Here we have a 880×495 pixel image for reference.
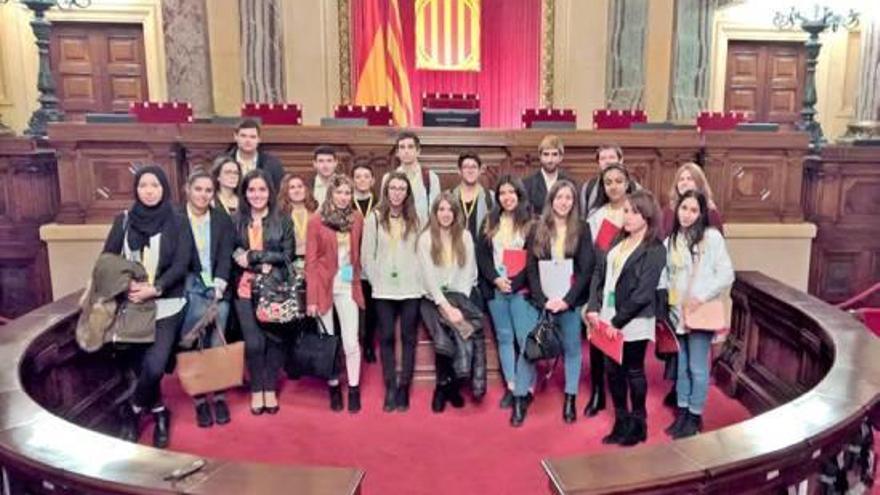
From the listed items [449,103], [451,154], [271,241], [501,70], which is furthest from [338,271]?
[501,70]

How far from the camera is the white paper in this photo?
12.8ft

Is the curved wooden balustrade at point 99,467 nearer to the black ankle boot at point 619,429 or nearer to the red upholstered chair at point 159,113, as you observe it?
the black ankle boot at point 619,429

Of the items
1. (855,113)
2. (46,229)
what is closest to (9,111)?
(46,229)

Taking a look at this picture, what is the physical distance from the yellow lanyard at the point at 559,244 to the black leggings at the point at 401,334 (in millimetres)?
878

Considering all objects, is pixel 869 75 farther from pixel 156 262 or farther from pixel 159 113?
pixel 156 262

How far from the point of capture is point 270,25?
8617 mm

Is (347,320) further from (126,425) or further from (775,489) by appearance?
(775,489)

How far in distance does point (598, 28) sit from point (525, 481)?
7.39 metres

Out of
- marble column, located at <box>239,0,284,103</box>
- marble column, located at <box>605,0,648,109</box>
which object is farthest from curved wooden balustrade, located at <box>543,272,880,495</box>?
marble column, located at <box>239,0,284,103</box>

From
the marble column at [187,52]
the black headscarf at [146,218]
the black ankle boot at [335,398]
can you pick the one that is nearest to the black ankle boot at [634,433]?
the black ankle boot at [335,398]

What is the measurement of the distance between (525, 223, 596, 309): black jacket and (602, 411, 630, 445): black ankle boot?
647mm

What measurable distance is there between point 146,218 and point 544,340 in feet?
7.43

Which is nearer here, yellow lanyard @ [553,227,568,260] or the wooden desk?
yellow lanyard @ [553,227,568,260]

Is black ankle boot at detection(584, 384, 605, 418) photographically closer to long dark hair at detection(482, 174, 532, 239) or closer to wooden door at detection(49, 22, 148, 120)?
long dark hair at detection(482, 174, 532, 239)
